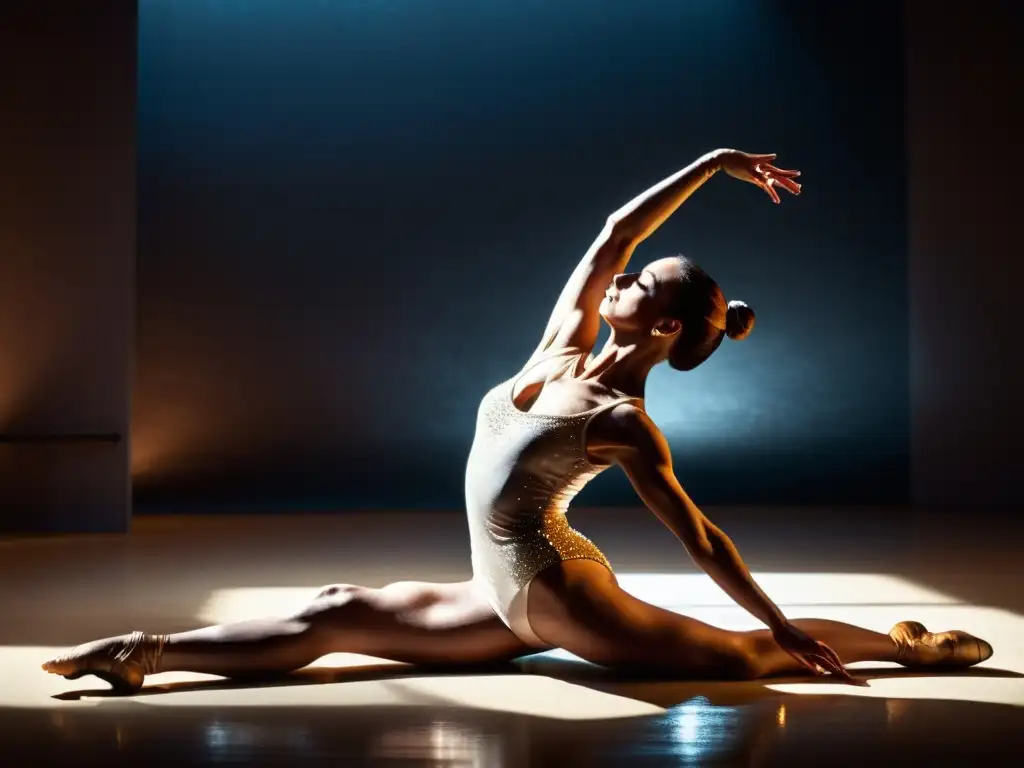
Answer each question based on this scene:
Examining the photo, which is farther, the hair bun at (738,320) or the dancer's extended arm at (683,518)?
the hair bun at (738,320)

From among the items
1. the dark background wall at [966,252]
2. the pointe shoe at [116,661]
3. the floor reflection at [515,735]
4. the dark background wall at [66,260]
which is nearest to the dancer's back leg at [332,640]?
the pointe shoe at [116,661]

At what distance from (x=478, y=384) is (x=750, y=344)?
1.59 m

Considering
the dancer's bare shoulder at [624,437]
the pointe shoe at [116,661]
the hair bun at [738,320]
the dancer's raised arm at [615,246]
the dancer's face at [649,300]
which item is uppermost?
the dancer's raised arm at [615,246]

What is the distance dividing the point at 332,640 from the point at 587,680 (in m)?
0.54

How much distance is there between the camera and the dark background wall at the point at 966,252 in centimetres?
739

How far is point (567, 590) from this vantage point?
2.60 metres

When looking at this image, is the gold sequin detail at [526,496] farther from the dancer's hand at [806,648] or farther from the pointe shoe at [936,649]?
the pointe shoe at [936,649]

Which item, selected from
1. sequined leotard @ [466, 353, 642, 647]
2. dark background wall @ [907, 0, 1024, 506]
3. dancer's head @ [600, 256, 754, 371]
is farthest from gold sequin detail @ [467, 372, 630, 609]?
dark background wall @ [907, 0, 1024, 506]

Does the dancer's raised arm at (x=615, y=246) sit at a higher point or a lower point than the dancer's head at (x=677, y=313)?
higher

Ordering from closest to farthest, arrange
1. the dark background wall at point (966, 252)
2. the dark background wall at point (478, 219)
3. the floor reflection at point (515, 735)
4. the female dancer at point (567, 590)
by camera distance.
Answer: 1. the floor reflection at point (515, 735)
2. the female dancer at point (567, 590)
3. the dark background wall at point (966, 252)
4. the dark background wall at point (478, 219)

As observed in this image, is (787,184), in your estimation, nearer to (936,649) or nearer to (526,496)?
(526,496)

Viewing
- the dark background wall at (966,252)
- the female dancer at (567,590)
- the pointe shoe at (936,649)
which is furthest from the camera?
the dark background wall at (966,252)

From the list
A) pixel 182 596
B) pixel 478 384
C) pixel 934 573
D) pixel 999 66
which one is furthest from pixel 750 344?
pixel 182 596

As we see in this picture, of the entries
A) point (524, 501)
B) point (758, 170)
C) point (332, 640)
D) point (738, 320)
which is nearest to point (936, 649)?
point (738, 320)
